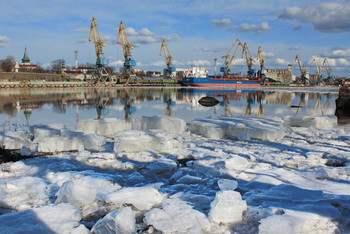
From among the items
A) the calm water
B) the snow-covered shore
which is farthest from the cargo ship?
the snow-covered shore

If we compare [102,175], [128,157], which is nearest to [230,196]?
[102,175]

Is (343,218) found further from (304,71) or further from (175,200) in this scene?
(304,71)

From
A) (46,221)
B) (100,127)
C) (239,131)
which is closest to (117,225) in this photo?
(46,221)

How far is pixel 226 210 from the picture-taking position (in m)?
3.21

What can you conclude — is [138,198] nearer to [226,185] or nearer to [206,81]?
[226,185]

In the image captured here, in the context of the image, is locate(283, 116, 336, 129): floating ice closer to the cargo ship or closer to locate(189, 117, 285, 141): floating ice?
locate(189, 117, 285, 141): floating ice

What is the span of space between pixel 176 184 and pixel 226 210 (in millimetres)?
1294

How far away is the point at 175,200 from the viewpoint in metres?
3.70

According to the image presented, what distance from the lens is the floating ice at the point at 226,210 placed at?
10.4ft

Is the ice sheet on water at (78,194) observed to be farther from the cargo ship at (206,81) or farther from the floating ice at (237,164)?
the cargo ship at (206,81)

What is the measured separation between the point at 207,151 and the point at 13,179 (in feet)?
11.8

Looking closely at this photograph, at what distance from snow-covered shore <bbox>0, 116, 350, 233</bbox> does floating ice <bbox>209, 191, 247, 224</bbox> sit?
0.03 feet

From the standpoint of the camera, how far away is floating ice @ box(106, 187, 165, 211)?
3537 mm

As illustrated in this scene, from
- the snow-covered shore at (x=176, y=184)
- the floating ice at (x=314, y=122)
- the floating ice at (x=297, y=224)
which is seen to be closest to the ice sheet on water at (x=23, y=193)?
the snow-covered shore at (x=176, y=184)
